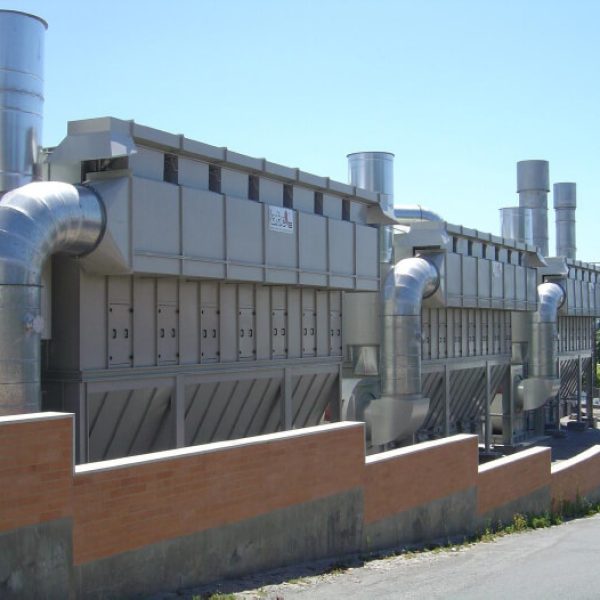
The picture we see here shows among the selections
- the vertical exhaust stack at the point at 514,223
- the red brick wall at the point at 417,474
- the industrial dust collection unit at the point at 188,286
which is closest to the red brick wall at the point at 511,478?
the red brick wall at the point at 417,474

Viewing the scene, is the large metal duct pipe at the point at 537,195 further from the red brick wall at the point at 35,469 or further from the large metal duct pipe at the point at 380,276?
the red brick wall at the point at 35,469

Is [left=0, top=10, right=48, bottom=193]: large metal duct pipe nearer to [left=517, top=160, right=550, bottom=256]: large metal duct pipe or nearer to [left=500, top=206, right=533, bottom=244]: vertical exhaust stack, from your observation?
[left=500, top=206, right=533, bottom=244]: vertical exhaust stack

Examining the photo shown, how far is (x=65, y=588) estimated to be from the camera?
674cm

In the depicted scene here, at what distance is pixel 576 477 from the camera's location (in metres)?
19.0

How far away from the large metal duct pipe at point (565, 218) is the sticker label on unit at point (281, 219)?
3105cm

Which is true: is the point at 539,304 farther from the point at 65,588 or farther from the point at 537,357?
the point at 65,588

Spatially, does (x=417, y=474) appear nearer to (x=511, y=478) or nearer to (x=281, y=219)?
(x=511, y=478)

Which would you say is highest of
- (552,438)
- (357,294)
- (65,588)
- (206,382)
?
(357,294)

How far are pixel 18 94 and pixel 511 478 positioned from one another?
9787mm

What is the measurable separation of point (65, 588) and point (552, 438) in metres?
29.1

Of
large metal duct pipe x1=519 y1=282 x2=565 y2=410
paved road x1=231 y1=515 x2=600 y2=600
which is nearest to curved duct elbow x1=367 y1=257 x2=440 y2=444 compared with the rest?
paved road x1=231 y1=515 x2=600 y2=600

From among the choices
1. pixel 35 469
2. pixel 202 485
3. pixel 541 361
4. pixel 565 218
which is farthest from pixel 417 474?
pixel 565 218

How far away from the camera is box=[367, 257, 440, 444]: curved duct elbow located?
784 inches

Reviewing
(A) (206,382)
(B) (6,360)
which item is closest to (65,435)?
(B) (6,360)
